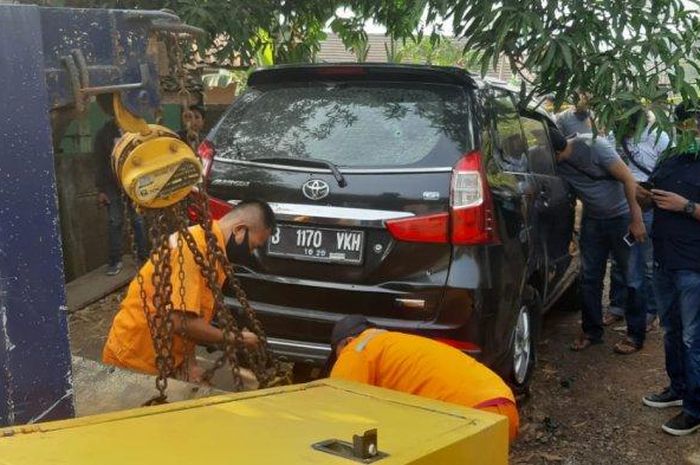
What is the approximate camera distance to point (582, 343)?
5.54 meters

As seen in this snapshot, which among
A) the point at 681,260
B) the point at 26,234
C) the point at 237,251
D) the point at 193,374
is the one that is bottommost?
the point at 193,374

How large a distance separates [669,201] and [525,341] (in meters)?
1.08

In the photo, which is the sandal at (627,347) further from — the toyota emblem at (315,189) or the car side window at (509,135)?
the toyota emblem at (315,189)

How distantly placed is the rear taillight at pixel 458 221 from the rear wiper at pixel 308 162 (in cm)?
33

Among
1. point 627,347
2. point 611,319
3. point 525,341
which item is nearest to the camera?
point 525,341

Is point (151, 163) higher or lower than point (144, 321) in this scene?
higher

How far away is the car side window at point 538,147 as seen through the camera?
203 inches

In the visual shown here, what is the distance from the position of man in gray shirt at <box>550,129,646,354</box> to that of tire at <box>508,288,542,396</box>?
1010 mm

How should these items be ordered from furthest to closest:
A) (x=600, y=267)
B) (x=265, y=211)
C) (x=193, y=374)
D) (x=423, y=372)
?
(x=600, y=267) < (x=265, y=211) < (x=193, y=374) < (x=423, y=372)

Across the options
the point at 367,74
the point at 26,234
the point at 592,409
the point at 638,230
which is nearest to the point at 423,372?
the point at 26,234

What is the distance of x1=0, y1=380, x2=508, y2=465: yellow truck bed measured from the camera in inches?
59.7

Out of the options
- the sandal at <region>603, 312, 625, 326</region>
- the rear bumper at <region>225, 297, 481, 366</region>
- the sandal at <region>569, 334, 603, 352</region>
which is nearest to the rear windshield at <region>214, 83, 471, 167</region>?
the rear bumper at <region>225, 297, 481, 366</region>

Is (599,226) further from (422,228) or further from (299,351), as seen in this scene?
(299,351)

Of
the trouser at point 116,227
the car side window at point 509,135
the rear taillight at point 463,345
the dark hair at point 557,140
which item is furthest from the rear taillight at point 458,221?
the trouser at point 116,227
